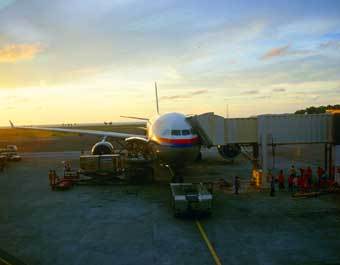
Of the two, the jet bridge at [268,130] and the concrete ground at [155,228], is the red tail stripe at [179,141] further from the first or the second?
the concrete ground at [155,228]

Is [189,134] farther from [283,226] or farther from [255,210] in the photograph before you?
[283,226]

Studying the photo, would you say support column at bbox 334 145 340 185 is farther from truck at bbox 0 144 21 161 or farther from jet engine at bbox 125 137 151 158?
truck at bbox 0 144 21 161

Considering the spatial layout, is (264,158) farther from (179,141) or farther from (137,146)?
(137,146)

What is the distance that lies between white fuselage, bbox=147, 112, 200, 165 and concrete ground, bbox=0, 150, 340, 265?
2442mm

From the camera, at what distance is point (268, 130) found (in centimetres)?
2444

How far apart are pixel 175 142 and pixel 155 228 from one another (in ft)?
28.0

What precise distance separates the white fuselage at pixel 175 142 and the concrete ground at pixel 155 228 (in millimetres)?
2442

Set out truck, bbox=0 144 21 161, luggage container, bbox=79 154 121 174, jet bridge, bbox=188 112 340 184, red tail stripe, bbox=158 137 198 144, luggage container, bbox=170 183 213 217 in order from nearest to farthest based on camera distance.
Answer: luggage container, bbox=170 183 213 217 < red tail stripe, bbox=158 137 198 144 < jet bridge, bbox=188 112 340 184 < luggage container, bbox=79 154 121 174 < truck, bbox=0 144 21 161

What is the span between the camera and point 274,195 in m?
21.7

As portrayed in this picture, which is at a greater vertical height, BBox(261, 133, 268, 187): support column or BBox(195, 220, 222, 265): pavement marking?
BBox(261, 133, 268, 187): support column

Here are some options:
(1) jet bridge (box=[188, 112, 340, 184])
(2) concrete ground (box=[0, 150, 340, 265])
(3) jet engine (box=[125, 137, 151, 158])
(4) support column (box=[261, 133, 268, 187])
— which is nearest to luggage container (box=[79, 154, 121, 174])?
(2) concrete ground (box=[0, 150, 340, 265])

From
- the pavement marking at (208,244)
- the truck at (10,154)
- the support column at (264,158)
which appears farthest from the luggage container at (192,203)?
the truck at (10,154)

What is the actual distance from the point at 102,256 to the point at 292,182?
49.8 ft

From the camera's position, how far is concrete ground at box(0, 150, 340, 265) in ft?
40.8
